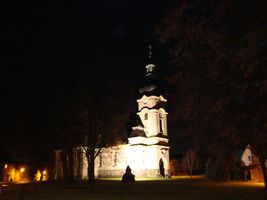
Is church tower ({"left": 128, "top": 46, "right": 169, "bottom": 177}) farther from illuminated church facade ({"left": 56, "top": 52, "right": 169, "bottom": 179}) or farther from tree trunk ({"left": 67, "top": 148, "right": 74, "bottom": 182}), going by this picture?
tree trunk ({"left": 67, "top": 148, "right": 74, "bottom": 182})

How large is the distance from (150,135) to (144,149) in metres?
3.59

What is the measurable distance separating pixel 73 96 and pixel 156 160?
35118mm

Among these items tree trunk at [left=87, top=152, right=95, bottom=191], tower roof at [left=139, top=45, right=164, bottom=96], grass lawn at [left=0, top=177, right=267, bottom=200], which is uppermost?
tower roof at [left=139, top=45, right=164, bottom=96]

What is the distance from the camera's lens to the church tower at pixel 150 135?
209 ft

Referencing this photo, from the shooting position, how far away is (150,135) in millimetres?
67312

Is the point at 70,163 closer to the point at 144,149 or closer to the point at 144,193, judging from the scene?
the point at 144,193

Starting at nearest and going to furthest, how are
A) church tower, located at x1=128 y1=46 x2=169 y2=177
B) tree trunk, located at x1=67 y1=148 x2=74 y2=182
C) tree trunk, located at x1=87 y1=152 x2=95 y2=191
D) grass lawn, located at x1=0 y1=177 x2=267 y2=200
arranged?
grass lawn, located at x1=0 y1=177 x2=267 y2=200 < tree trunk, located at x1=87 y1=152 x2=95 y2=191 < tree trunk, located at x1=67 y1=148 x2=74 y2=182 < church tower, located at x1=128 y1=46 x2=169 y2=177

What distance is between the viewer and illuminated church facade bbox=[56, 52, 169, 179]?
63.8 metres

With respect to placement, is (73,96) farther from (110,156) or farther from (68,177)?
(110,156)

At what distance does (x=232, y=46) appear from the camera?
11891 millimetres

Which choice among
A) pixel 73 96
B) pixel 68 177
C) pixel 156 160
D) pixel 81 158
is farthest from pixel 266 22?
pixel 81 158

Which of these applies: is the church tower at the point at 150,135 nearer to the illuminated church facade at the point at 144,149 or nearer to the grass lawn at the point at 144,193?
the illuminated church facade at the point at 144,149

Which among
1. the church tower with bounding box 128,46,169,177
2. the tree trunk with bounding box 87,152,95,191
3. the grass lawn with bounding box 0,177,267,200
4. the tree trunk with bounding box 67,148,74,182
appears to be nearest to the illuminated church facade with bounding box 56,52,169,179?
the church tower with bounding box 128,46,169,177

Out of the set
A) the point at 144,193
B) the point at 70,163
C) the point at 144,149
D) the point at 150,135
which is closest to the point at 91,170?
the point at 144,193
